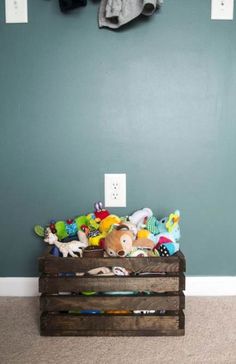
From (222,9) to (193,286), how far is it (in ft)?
3.26

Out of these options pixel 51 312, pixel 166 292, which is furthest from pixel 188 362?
pixel 51 312

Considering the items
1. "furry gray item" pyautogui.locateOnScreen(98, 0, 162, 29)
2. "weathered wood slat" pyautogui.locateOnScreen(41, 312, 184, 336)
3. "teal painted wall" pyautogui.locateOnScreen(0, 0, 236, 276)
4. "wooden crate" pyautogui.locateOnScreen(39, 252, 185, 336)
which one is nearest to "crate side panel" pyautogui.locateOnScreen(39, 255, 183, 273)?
"wooden crate" pyautogui.locateOnScreen(39, 252, 185, 336)

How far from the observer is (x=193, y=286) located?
1503mm

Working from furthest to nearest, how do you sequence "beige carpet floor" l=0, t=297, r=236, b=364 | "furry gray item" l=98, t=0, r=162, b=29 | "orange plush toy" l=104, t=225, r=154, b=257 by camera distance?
"furry gray item" l=98, t=0, r=162, b=29
"orange plush toy" l=104, t=225, r=154, b=257
"beige carpet floor" l=0, t=297, r=236, b=364

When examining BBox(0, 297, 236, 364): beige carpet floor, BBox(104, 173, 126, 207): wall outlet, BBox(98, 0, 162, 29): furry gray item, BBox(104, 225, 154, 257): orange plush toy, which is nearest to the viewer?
BBox(0, 297, 236, 364): beige carpet floor

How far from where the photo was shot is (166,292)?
120cm

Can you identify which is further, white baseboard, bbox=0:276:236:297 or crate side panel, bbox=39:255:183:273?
white baseboard, bbox=0:276:236:297

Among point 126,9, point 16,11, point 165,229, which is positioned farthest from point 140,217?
point 16,11

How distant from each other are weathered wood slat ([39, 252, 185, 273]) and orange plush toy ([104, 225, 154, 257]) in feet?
0.09

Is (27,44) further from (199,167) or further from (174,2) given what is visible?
(199,167)

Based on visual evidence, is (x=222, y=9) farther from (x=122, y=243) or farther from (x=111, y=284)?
(x=111, y=284)

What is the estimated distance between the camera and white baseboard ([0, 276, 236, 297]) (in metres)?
1.50

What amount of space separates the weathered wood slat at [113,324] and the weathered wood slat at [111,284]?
83mm

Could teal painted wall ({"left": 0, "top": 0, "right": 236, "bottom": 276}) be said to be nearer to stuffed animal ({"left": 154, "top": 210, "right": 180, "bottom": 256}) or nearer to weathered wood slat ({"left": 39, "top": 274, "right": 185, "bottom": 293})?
stuffed animal ({"left": 154, "top": 210, "right": 180, "bottom": 256})
